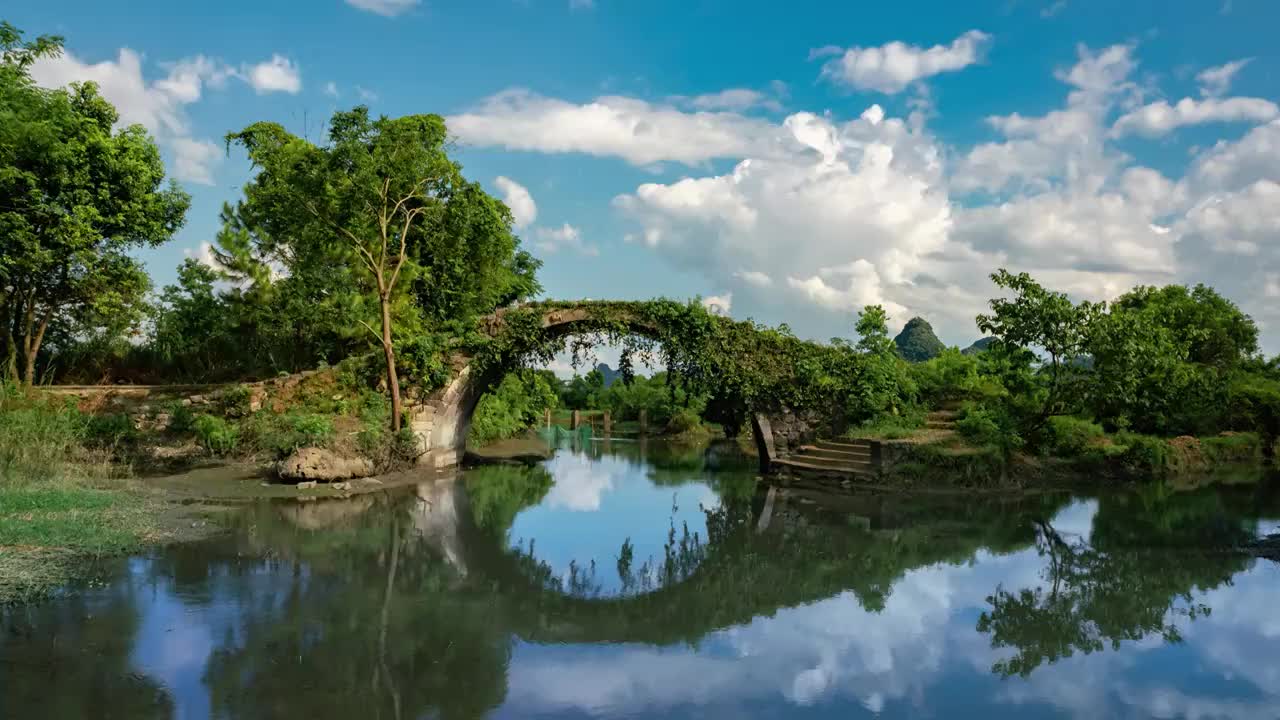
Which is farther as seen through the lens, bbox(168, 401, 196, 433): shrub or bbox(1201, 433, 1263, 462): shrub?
bbox(1201, 433, 1263, 462): shrub

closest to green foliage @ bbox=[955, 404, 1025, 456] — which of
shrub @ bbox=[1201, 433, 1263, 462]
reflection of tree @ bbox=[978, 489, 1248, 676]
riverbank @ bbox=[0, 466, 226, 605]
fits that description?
reflection of tree @ bbox=[978, 489, 1248, 676]

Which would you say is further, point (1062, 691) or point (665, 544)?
point (665, 544)

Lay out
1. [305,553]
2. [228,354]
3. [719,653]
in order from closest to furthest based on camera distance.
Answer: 1. [719,653]
2. [305,553]
3. [228,354]

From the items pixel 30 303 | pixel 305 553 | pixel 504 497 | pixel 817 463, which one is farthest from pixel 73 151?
pixel 817 463

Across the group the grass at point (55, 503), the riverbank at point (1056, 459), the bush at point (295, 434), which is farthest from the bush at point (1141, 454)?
the grass at point (55, 503)

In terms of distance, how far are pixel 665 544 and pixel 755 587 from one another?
8.96 ft

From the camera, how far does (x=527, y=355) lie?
66.6ft

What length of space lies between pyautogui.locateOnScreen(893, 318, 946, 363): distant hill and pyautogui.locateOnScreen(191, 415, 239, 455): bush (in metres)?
57.1

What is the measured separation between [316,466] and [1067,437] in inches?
729

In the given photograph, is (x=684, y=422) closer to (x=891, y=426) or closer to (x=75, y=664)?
(x=891, y=426)

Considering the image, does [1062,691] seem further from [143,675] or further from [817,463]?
[817,463]

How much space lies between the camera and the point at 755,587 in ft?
29.8

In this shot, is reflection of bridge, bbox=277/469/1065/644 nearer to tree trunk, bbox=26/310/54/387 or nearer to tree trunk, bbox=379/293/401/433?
tree trunk, bbox=379/293/401/433

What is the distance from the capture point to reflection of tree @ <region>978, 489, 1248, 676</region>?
7.48 metres
